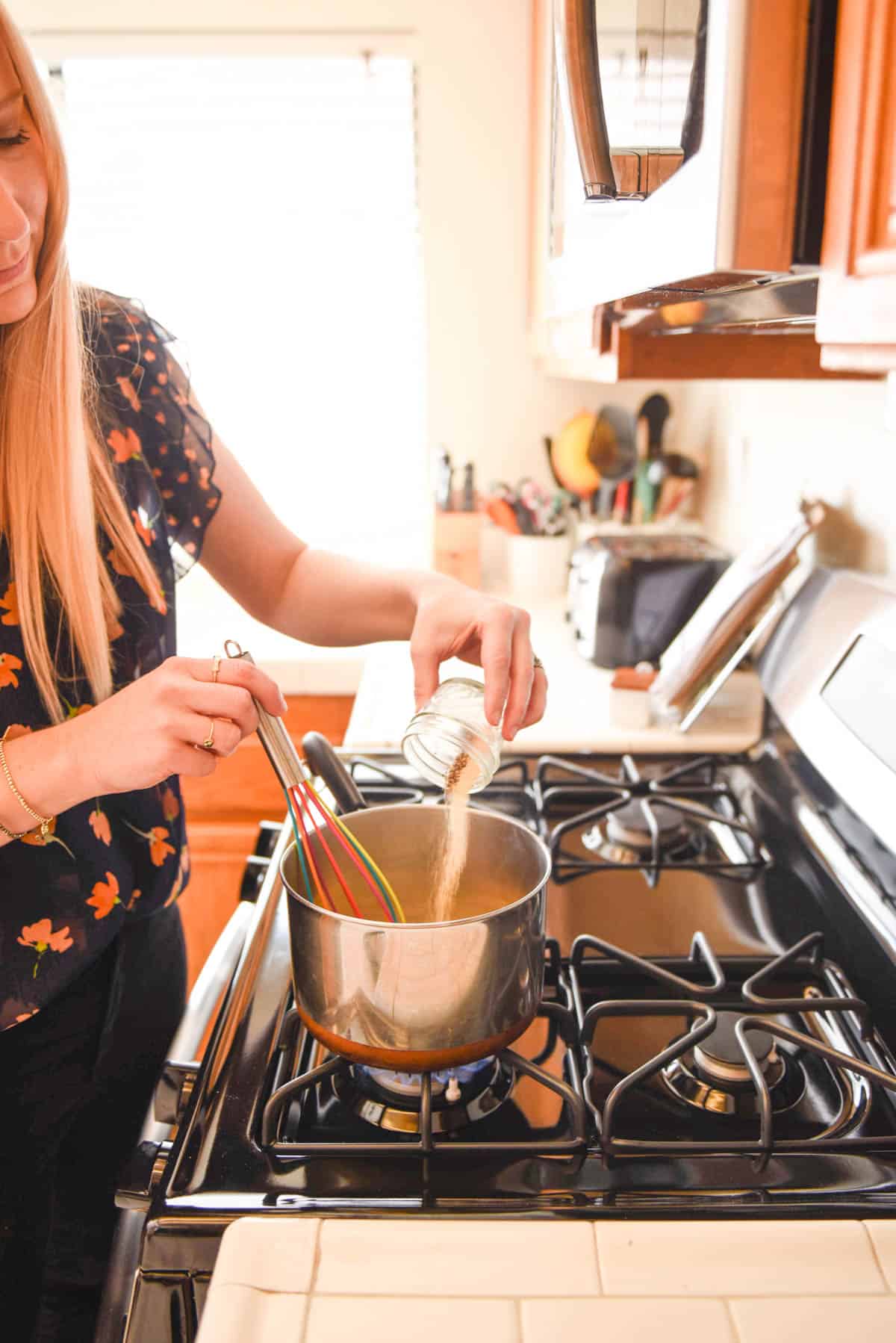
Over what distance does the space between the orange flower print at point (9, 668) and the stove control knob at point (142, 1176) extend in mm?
357

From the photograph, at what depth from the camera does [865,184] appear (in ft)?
1.55

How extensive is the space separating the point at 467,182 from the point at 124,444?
1.52 m

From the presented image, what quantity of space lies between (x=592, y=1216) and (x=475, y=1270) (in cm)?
7

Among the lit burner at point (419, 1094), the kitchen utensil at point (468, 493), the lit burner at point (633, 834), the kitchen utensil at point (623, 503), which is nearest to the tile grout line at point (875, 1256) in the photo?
the lit burner at point (419, 1094)

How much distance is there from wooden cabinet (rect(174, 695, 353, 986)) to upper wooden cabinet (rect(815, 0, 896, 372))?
1.39 meters

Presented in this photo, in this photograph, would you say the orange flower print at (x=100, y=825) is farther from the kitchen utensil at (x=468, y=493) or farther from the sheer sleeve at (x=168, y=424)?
the kitchen utensil at (x=468, y=493)

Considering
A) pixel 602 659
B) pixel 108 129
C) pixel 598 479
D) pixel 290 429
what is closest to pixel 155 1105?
pixel 602 659

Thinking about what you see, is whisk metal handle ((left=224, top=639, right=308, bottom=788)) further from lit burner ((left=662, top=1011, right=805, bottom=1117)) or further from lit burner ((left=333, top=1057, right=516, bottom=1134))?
lit burner ((left=662, top=1011, right=805, bottom=1117))

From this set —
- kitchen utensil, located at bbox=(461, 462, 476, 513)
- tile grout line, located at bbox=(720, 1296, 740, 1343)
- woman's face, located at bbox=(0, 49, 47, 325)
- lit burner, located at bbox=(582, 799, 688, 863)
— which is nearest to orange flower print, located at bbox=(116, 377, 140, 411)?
woman's face, located at bbox=(0, 49, 47, 325)

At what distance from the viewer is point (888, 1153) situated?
62 centimetres

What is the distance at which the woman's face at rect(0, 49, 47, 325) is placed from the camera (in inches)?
28.8

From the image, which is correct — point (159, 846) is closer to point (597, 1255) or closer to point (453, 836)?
point (453, 836)

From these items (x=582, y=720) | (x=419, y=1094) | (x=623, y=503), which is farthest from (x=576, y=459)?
(x=419, y=1094)

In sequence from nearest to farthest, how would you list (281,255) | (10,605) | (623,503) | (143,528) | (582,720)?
(10,605) < (143,528) < (582,720) < (623,503) < (281,255)
